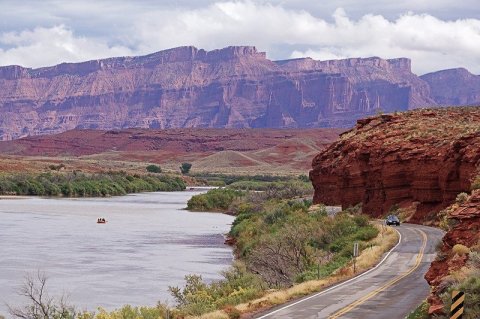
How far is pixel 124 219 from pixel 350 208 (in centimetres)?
3037

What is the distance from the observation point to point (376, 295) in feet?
89.7

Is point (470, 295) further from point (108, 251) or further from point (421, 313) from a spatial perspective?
point (108, 251)

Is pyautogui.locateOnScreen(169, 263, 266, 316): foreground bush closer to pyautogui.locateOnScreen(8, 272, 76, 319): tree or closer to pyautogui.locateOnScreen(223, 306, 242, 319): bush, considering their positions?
pyautogui.locateOnScreen(223, 306, 242, 319): bush

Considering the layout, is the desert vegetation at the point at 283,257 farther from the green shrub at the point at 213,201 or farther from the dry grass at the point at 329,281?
the green shrub at the point at 213,201

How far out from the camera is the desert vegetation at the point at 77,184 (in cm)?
13350

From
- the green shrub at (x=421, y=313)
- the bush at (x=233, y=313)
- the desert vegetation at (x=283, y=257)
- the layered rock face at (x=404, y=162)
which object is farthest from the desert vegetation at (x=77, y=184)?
the green shrub at (x=421, y=313)

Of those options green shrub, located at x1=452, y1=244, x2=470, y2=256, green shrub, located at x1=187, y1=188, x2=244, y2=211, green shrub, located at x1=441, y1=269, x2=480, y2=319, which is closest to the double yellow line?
green shrub, located at x1=452, y1=244, x2=470, y2=256

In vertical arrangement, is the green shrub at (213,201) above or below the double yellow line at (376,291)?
below

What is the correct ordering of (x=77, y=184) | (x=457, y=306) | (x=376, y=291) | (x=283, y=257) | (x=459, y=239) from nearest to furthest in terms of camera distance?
(x=457, y=306), (x=459, y=239), (x=376, y=291), (x=283, y=257), (x=77, y=184)

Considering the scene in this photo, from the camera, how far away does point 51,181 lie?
143000 millimetres

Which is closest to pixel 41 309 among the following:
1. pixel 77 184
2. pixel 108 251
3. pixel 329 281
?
pixel 329 281

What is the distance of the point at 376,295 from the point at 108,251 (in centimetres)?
3593

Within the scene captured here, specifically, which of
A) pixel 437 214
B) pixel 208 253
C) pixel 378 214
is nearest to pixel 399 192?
pixel 378 214

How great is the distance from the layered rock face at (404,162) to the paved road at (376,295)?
55.4 feet
